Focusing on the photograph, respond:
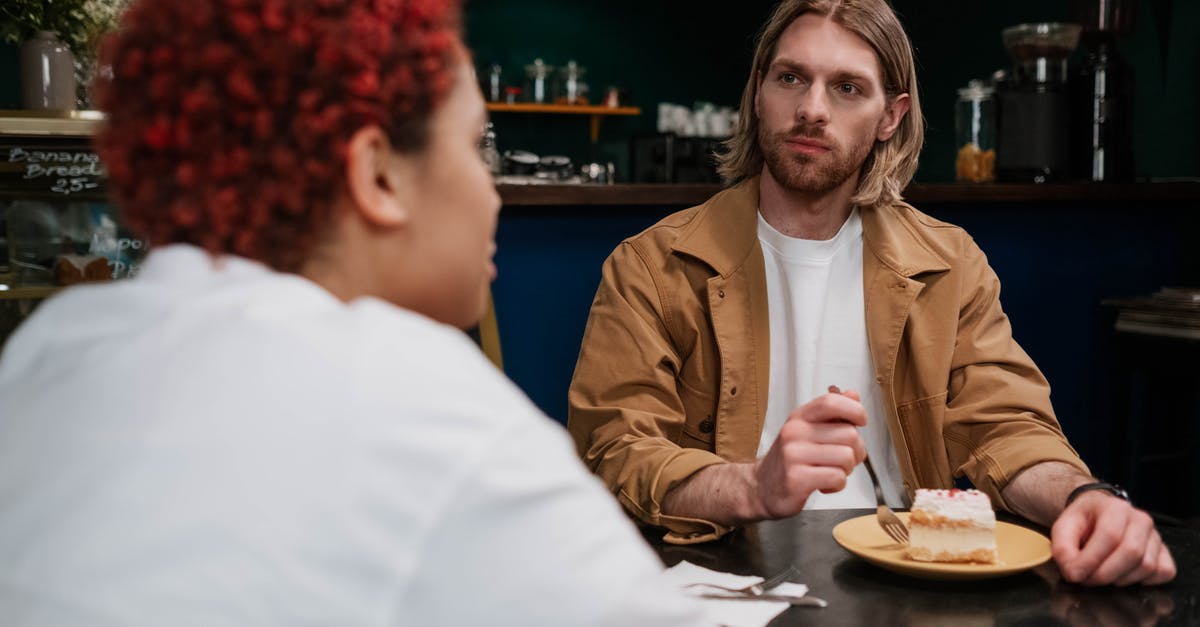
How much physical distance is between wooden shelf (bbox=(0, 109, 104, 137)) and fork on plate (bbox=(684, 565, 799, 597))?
1921 millimetres

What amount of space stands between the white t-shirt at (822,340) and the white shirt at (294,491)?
142 cm

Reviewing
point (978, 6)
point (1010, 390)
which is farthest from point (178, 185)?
point (978, 6)

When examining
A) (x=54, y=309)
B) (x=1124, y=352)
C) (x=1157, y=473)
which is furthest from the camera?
(x=1157, y=473)

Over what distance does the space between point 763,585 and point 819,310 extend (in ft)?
3.03

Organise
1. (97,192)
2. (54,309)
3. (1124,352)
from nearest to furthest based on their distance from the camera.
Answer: (54,309) → (97,192) → (1124,352)

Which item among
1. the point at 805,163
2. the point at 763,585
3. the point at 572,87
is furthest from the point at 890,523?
the point at 572,87

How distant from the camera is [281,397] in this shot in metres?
0.59

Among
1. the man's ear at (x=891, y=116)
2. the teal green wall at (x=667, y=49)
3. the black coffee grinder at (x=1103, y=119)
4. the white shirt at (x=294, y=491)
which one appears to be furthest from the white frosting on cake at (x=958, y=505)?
the teal green wall at (x=667, y=49)

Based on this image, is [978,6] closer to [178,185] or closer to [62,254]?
[62,254]

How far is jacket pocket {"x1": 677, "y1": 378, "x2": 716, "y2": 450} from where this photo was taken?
1988 millimetres

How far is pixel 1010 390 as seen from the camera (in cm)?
186

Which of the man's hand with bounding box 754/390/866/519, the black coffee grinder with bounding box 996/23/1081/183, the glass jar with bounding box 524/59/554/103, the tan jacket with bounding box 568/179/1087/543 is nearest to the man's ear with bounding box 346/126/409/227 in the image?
the man's hand with bounding box 754/390/866/519

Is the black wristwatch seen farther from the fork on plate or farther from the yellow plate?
the fork on plate

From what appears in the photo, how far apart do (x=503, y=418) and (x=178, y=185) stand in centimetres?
25
